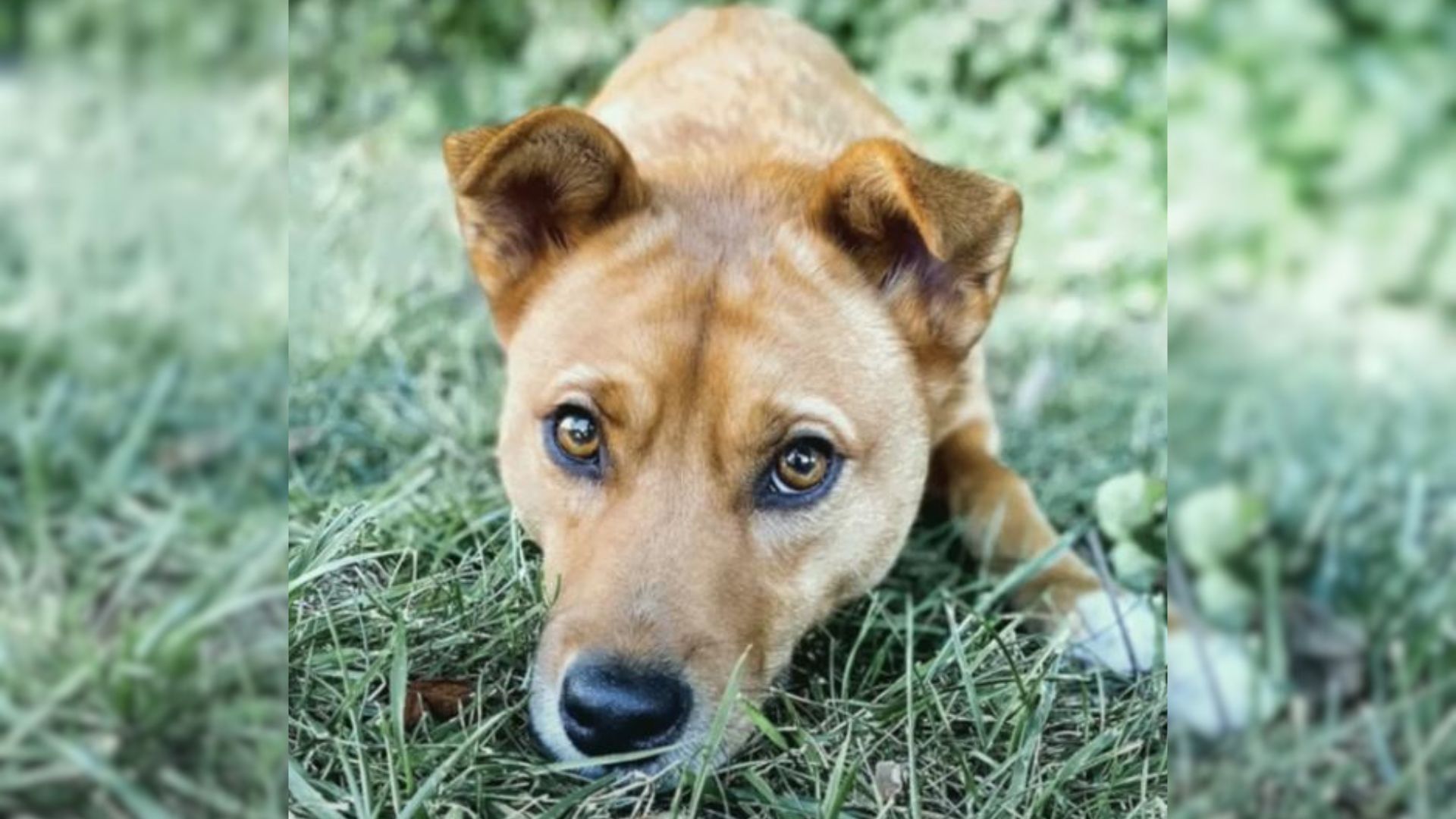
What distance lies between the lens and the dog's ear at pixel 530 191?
2852 millimetres

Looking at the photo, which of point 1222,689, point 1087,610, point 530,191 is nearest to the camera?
point 1222,689

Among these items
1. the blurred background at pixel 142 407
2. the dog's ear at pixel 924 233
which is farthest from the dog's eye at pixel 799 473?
the blurred background at pixel 142 407

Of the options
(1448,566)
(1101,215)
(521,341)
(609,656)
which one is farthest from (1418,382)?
(1101,215)

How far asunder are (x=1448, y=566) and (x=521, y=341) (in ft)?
5.97

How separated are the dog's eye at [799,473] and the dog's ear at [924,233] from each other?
1.37 feet

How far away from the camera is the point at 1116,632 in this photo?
3.07 m

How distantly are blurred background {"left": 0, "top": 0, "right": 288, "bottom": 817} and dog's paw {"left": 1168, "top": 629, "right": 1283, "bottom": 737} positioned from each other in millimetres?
1222

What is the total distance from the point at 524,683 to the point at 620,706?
0.28 meters

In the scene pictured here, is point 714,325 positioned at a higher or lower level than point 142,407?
higher

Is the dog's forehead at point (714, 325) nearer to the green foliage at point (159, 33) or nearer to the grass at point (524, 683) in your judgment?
the grass at point (524, 683)

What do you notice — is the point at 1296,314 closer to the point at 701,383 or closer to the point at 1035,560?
the point at 701,383

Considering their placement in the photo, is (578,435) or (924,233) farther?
(578,435)

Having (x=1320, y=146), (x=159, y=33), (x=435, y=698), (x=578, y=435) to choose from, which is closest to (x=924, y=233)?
(x=578, y=435)

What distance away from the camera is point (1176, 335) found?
6.00ft
